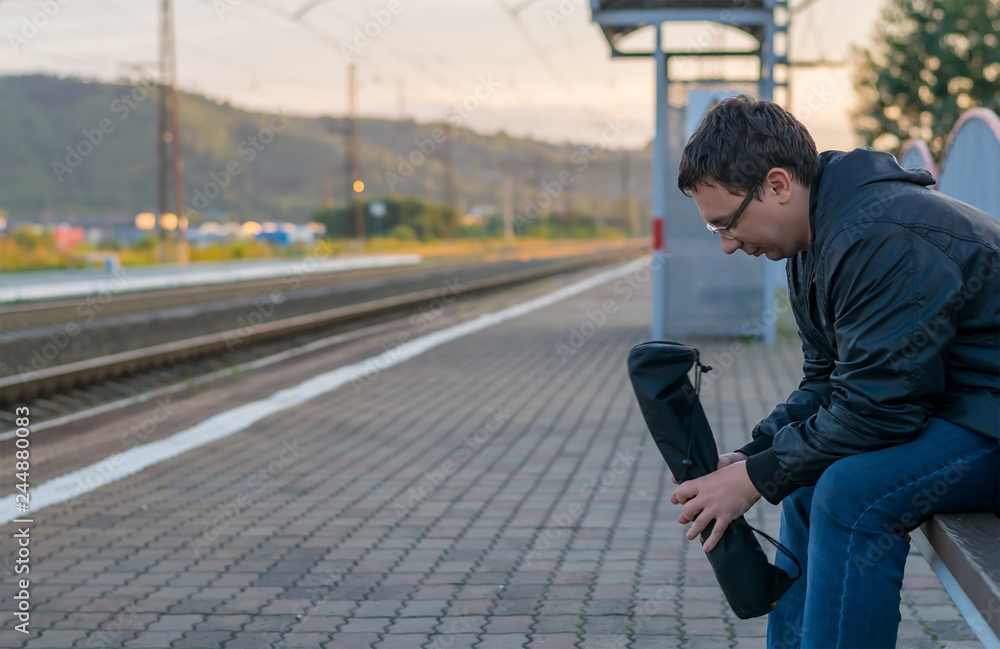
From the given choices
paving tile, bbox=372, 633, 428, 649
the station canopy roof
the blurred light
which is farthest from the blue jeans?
the blurred light

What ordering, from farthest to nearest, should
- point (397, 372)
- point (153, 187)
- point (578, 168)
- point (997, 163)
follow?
point (578, 168), point (153, 187), point (397, 372), point (997, 163)

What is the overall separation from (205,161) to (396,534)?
5224 inches

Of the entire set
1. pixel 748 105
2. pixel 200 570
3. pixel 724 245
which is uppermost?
pixel 748 105

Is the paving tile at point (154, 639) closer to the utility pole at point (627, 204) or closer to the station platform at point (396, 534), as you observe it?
the station platform at point (396, 534)

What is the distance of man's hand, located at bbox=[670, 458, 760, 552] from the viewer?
7.78 feet

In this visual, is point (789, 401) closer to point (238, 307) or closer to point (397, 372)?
point (397, 372)

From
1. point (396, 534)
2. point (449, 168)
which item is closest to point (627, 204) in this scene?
point (449, 168)

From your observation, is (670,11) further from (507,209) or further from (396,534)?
(507,209)

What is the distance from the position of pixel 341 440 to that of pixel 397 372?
3.61m

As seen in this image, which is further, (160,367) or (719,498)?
(160,367)

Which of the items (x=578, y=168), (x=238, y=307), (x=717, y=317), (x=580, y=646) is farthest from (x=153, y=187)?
(x=580, y=646)

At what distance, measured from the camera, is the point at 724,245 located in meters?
2.43

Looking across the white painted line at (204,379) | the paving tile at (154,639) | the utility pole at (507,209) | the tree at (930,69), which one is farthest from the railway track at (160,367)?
the utility pole at (507,209)

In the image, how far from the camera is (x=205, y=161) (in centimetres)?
13212
